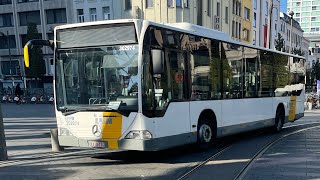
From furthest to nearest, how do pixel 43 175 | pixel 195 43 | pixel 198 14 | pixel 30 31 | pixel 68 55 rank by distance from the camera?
pixel 30 31
pixel 198 14
pixel 195 43
pixel 68 55
pixel 43 175

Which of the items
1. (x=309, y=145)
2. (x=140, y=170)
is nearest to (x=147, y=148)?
(x=140, y=170)

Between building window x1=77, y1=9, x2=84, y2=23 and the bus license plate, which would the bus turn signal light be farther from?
building window x1=77, y1=9, x2=84, y2=23

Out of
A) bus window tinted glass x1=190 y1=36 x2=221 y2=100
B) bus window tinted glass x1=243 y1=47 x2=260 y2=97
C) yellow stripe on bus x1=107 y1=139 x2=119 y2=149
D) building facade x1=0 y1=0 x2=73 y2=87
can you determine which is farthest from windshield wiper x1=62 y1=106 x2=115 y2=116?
building facade x1=0 y1=0 x2=73 y2=87

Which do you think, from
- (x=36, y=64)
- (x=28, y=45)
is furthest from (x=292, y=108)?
(x=36, y=64)

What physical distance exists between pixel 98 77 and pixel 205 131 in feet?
10.7

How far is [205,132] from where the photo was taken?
30.5ft

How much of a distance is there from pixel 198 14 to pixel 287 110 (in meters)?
29.2

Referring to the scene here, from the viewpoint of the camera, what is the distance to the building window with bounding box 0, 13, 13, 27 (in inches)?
2132

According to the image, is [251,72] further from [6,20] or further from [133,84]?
[6,20]

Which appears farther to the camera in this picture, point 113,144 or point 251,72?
point 251,72

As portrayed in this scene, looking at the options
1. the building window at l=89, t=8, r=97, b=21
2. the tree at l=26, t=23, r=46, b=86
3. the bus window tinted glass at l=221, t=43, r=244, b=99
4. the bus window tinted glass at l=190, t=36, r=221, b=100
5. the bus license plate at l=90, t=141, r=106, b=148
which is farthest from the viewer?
the building window at l=89, t=8, r=97, b=21

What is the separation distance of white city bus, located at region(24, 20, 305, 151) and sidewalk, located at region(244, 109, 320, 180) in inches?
69.3

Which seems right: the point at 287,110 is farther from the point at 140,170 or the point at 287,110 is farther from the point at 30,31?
the point at 30,31

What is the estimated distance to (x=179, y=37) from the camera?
8.35m
